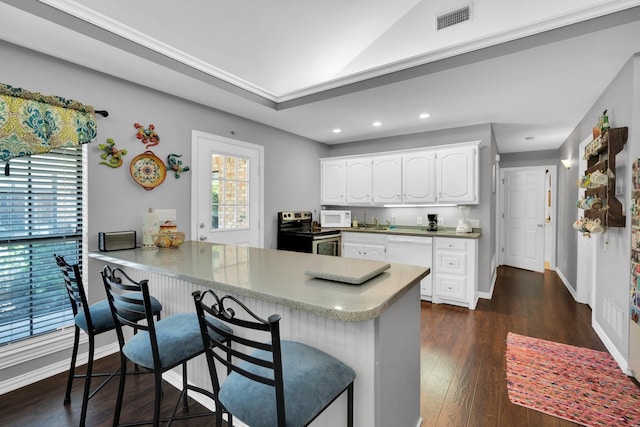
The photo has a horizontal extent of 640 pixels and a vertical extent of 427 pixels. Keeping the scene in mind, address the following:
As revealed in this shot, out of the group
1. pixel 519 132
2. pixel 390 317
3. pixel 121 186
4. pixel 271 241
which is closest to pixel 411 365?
pixel 390 317

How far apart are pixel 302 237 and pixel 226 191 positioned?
122cm

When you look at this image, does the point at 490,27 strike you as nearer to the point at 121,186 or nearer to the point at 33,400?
the point at 121,186

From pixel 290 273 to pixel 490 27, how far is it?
267 centimetres

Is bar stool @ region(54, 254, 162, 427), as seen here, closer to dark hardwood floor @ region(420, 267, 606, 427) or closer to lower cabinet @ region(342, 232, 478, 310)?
dark hardwood floor @ region(420, 267, 606, 427)

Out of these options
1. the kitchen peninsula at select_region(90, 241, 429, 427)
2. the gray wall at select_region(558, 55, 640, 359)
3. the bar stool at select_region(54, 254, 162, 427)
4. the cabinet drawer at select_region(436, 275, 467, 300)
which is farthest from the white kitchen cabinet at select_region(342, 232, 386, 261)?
the bar stool at select_region(54, 254, 162, 427)

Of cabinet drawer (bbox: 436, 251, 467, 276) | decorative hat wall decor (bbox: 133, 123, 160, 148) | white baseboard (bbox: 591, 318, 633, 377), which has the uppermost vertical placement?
decorative hat wall decor (bbox: 133, 123, 160, 148)

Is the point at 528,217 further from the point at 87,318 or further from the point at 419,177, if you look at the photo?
the point at 87,318

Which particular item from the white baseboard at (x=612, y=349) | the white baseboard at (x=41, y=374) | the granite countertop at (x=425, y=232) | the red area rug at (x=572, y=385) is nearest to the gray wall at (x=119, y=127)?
the white baseboard at (x=41, y=374)

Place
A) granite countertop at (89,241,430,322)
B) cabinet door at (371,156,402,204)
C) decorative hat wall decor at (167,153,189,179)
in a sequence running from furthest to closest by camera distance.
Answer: cabinet door at (371,156,402,204) → decorative hat wall decor at (167,153,189,179) → granite countertop at (89,241,430,322)

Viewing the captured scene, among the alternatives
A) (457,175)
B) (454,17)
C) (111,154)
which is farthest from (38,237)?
(457,175)

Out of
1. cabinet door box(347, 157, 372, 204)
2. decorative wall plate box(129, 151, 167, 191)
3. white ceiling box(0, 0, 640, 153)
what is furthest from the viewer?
cabinet door box(347, 157, 372, 204)

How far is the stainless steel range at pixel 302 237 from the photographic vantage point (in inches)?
168

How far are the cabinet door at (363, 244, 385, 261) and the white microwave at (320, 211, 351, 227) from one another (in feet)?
2.02

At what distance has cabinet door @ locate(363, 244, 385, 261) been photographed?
14.5 ft
